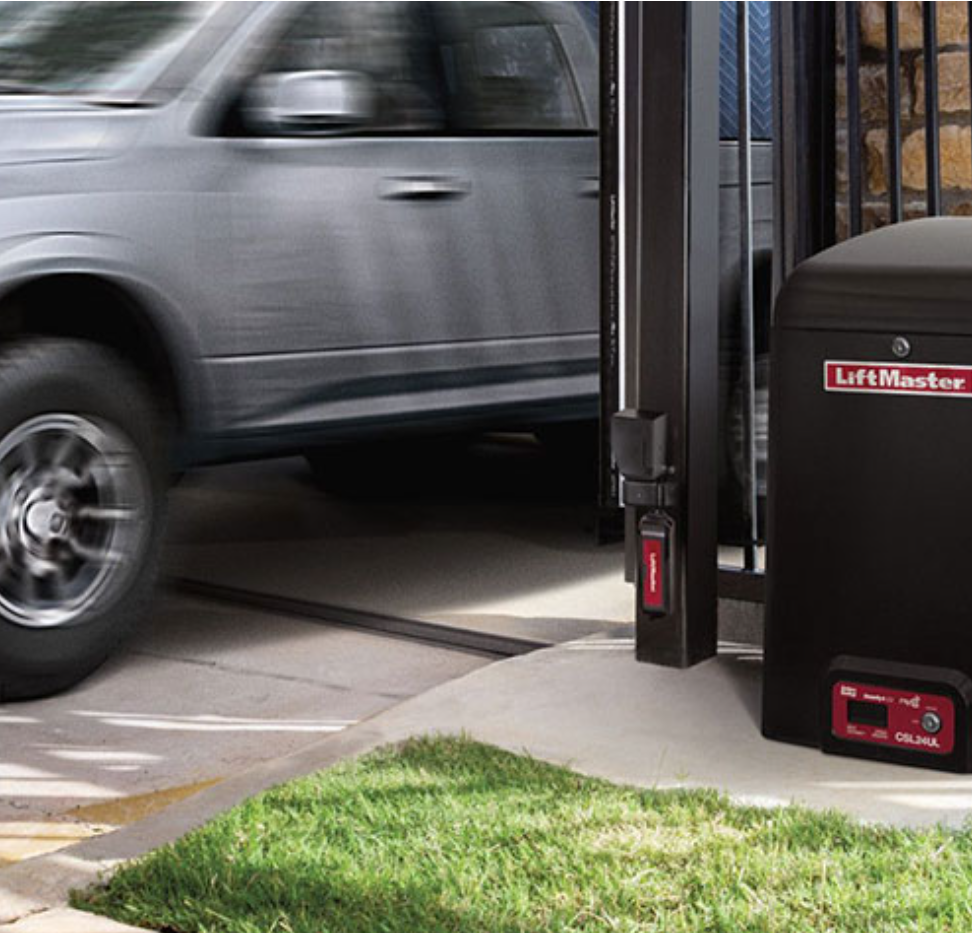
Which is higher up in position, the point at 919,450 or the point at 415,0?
the point at 415,0

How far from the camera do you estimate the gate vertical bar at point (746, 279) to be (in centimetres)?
529

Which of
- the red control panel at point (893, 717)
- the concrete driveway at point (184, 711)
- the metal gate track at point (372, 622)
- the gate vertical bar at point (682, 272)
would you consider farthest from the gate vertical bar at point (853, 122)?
the concrete driveway at point (184, 711)

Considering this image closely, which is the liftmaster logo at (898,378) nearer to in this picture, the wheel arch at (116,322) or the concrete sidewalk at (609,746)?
the concrete sidewalk at (609,746)

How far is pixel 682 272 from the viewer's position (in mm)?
5027

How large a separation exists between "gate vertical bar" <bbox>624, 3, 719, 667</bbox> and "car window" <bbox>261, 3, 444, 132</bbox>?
1.16 meters

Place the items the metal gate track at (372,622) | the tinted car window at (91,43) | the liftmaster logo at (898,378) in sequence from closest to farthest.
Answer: the liftmaster logo at (898,378)
the tinted car window at (91,43)
the metal gate track at (372,622)

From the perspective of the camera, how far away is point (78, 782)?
467 cm

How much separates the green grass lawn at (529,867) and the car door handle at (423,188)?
2.32 metres

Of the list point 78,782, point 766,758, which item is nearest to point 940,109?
point 766,758

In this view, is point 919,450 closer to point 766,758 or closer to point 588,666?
point 766,758

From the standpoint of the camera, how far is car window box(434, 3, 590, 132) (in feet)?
21.0

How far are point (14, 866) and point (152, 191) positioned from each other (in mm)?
2108

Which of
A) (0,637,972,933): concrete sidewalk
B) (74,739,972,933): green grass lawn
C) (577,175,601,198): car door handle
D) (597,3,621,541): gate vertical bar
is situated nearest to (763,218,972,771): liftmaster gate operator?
(0,637,972,933): concrete sidewalk

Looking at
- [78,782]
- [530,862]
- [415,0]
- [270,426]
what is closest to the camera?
[530,862]
